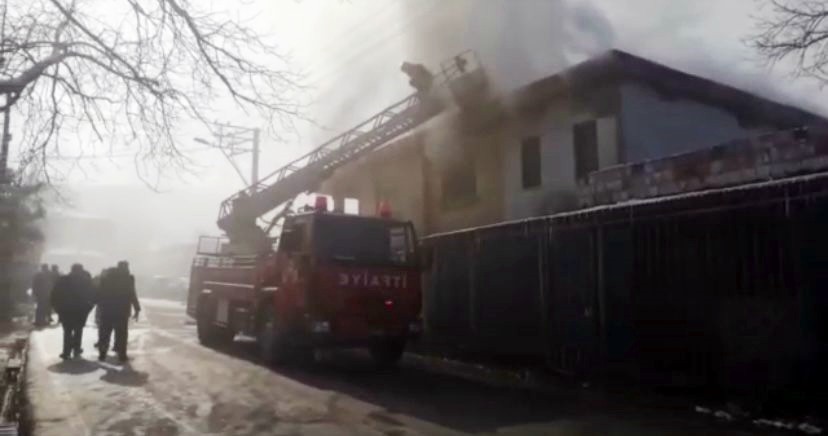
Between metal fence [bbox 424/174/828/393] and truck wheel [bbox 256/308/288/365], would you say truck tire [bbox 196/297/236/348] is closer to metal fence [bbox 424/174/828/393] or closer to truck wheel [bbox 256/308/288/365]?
truck wheel [bbox 256/308/288/365]

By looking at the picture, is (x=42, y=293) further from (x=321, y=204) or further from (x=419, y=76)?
(x=321, y=204)

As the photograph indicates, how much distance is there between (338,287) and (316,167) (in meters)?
8.70

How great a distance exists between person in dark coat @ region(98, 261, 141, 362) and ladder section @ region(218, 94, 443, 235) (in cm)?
539

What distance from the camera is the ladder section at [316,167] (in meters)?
18.1

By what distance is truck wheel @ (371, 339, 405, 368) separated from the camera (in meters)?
12.4

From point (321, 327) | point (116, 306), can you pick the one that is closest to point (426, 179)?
point (116, 306)

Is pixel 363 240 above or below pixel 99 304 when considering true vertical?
above

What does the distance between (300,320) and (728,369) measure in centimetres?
588

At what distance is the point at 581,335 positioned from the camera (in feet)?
34.3

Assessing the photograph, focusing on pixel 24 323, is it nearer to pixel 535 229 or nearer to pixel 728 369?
pixel 535 229

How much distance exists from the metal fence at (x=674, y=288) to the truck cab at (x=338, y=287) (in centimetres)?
157

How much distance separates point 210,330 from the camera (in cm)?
1582

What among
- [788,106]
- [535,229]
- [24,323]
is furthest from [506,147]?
[24,323]

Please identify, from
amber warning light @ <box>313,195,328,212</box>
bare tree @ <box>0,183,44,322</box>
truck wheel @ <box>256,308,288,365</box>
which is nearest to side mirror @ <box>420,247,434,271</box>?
amber warning light @ <box>313,195,328,212</box>
